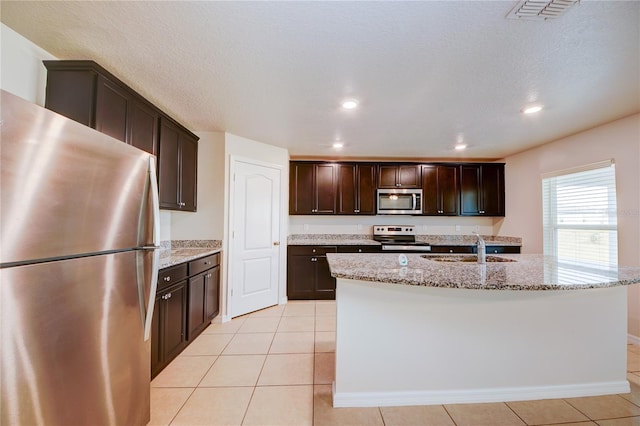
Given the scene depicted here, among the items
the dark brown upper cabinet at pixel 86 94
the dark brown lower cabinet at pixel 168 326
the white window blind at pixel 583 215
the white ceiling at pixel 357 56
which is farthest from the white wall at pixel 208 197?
the white window blind at pixel 583 215

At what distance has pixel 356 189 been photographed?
4297mm

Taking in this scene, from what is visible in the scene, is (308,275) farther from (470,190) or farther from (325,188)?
(470,190)

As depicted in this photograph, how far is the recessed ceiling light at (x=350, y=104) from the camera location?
2291 millimetres

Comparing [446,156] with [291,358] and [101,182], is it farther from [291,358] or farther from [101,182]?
[101,182]

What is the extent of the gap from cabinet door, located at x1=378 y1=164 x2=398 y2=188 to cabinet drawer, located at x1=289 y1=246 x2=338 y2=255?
4.67 feet

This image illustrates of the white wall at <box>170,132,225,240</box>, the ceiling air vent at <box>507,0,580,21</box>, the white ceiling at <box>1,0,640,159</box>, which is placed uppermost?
the white ceiling at <box>1,0,640,159</box>

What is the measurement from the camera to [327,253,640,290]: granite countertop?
1407 mm

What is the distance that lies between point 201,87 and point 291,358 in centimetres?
248

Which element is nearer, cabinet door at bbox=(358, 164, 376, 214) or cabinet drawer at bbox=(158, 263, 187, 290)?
cabinet drawer at bbox=(158, 263, 187, 290)

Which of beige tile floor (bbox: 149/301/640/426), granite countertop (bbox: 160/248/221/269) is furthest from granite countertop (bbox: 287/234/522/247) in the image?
beige tile floor (bbox: 149/301/640/426)

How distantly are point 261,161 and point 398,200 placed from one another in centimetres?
235

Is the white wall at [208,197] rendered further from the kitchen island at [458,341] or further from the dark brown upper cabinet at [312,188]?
the kitchen island at [458,341]

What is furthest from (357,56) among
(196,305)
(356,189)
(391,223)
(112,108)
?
(391,223)

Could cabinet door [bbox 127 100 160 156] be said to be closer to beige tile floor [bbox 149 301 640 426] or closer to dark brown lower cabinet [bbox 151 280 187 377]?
dark brown lower cabinet [bbox 151 280 187 377]
